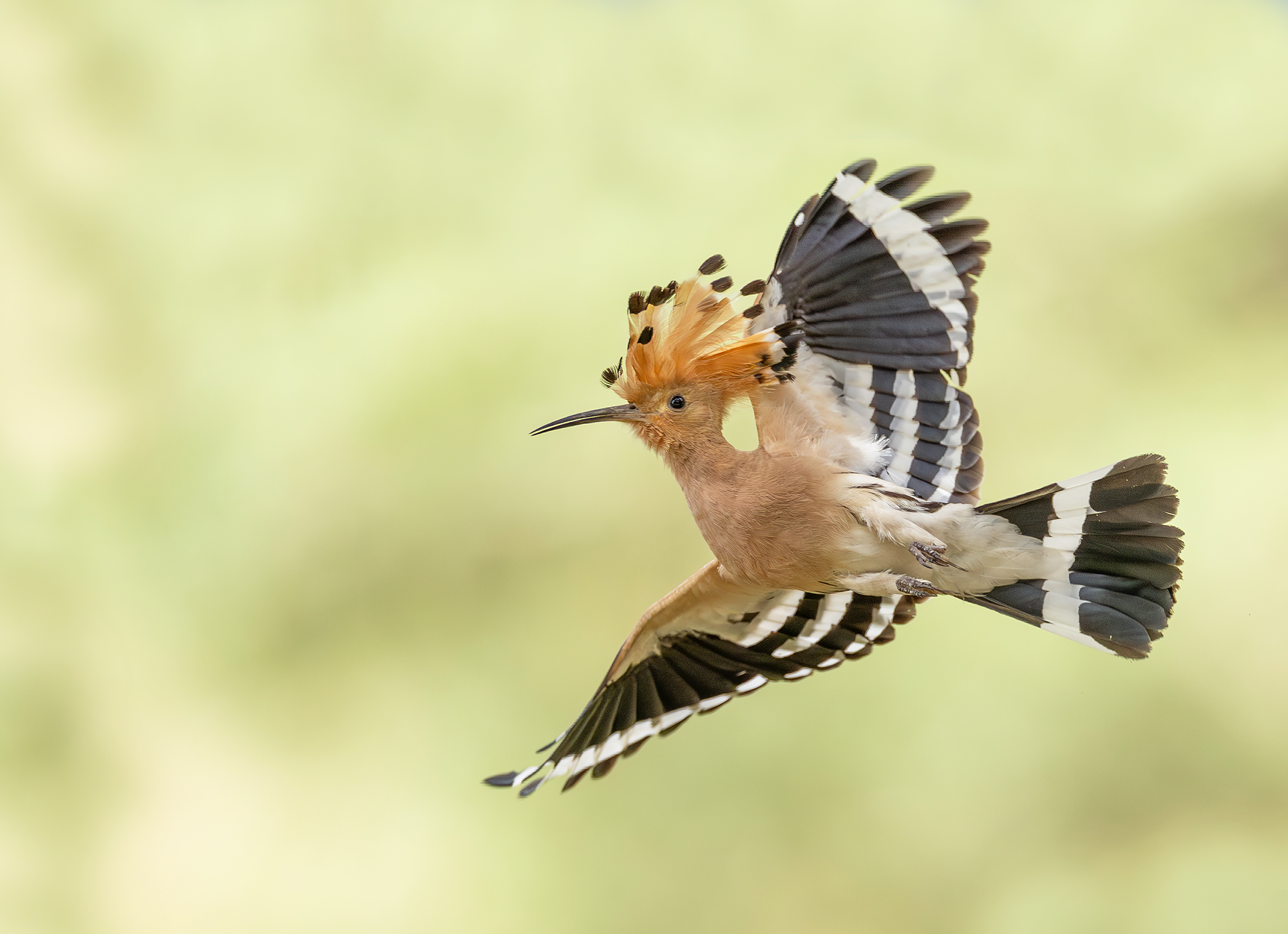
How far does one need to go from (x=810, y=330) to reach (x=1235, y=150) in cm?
200

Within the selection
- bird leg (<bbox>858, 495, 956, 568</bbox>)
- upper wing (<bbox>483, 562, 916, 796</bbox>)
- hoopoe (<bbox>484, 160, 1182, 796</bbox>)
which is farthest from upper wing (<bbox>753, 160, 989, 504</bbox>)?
upper wing (<bbox>483, 562, 916, 796</bbox>)

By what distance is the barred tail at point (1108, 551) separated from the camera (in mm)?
1341

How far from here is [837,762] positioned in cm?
260

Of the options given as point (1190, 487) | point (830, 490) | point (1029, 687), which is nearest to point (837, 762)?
point (1029, 687)

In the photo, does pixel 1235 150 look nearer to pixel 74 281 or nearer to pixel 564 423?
pixel 564 423

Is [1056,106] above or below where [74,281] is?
below

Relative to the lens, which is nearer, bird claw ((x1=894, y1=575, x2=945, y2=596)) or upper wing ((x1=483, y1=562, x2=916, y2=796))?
bird claw ((x1=894, y1=575, x2=945, y2=596))

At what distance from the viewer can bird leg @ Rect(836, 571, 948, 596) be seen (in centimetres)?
138

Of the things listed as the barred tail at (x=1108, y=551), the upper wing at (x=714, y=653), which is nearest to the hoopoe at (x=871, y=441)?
the barred tail at (x=1108, y=551)

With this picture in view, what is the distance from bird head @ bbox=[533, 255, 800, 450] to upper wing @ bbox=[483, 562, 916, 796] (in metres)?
0.35

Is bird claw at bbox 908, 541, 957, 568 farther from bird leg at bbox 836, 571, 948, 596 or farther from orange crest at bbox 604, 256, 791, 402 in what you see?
orange crest at bbox 604, 256, 791, 402

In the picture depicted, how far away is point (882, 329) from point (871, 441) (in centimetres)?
16

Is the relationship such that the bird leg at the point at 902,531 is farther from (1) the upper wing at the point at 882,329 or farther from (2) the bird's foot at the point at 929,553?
(1) the upper wing at the point at 882,329

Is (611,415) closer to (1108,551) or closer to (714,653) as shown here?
(714,653)
